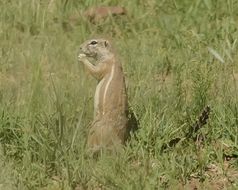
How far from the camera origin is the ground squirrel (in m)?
4.93

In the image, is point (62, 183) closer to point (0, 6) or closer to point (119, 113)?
point (119, 113)

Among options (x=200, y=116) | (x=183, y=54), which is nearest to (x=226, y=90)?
(x=200, y=116)

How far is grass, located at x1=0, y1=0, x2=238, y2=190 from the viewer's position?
4.69 metres

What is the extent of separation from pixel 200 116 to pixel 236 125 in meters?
0.27

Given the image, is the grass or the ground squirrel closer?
the grass

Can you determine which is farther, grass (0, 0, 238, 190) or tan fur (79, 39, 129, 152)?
tan fur (79, 39, 129, 152)

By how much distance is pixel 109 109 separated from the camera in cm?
505

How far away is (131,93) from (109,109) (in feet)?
2.43

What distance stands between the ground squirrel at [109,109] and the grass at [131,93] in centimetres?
9

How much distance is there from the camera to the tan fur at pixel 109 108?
4926 millimetres

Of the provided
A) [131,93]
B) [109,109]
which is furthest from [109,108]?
[131,93]

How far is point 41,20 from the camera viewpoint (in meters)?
7.36

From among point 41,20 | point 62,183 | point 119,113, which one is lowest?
point 62,183

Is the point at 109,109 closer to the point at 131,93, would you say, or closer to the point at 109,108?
the point at 109,108
